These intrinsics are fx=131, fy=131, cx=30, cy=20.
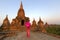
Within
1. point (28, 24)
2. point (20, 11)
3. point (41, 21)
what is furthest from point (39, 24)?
point (28, 24)

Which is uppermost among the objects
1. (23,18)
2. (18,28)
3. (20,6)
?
(20,6)

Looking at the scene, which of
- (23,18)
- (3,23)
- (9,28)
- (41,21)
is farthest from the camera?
(23,18)

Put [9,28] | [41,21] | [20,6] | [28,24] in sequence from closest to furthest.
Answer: [28,24], [9,28], [41,21], [20,6]

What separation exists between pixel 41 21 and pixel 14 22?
12.1 m

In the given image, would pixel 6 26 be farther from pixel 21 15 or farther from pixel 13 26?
pixel 21 15

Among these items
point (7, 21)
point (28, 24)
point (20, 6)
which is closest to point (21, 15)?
point (20, 6)

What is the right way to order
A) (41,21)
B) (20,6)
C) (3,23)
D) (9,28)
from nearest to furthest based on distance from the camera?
(9,28) → (3,23) → (41,21) → (20,6)

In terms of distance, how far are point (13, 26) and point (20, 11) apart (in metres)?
15.3

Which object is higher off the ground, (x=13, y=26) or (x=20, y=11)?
(x=20, y=11)

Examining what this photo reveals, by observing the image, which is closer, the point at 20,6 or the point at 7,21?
the point at 7,21

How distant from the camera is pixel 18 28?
51281 mm

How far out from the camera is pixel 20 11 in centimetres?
6431

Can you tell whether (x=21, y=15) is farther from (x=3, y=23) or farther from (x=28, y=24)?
(x=28, y=24)

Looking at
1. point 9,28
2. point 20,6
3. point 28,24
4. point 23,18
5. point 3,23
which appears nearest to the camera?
point 28,24
